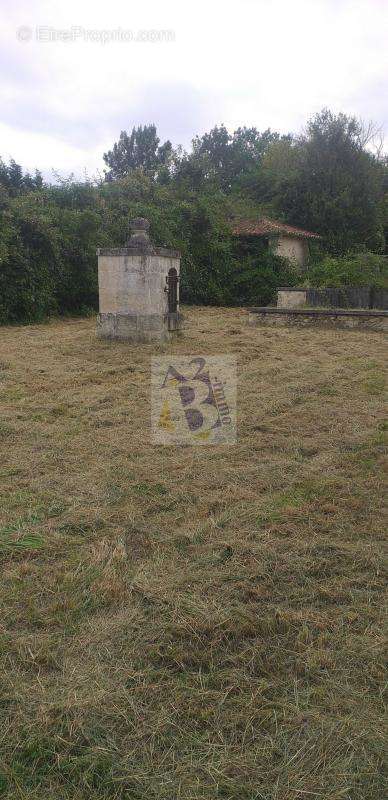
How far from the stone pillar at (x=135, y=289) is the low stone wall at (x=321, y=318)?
10.0 feet

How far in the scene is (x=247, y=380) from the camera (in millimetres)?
7516

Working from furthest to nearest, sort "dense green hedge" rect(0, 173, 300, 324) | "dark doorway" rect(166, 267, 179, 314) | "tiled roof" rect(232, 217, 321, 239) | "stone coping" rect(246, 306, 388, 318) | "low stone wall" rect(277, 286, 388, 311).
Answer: "tiled roof" rect(232, 217, 321, 239) → "low stone wall" rect(277, 286, 388, 311) → "dense green hedge" rect(0, 173, 300, 324) → "stone coping" rect(246, 306, 388, 318) → "dark doorway" rect(166, 267, 179, 314)

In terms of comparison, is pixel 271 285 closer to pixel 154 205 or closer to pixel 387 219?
pixel 154 205

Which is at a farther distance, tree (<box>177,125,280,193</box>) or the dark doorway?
tree (<box>177,125,280,193</box>)

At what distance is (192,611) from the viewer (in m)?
2.79

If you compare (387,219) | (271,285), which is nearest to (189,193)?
(271,285)

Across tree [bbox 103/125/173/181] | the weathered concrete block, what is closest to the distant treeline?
the weathered concrete block

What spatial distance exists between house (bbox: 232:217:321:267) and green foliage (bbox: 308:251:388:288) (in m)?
2.34

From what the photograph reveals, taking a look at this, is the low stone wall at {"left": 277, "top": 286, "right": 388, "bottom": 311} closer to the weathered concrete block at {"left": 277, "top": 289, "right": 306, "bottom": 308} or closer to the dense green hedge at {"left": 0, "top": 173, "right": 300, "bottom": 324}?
the weathered concrete block at {"left": 277, "top": 289, "right": 306, "bottom": 308}

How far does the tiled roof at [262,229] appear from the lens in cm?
1856

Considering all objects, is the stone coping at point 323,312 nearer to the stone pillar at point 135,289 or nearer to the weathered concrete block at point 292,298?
the weathered concrete block at point 292,298

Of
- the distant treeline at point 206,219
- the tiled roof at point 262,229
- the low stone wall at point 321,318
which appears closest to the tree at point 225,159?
the distant treeline at point 206,219

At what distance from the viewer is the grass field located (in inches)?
78.7

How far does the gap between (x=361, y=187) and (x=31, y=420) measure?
763 inches
